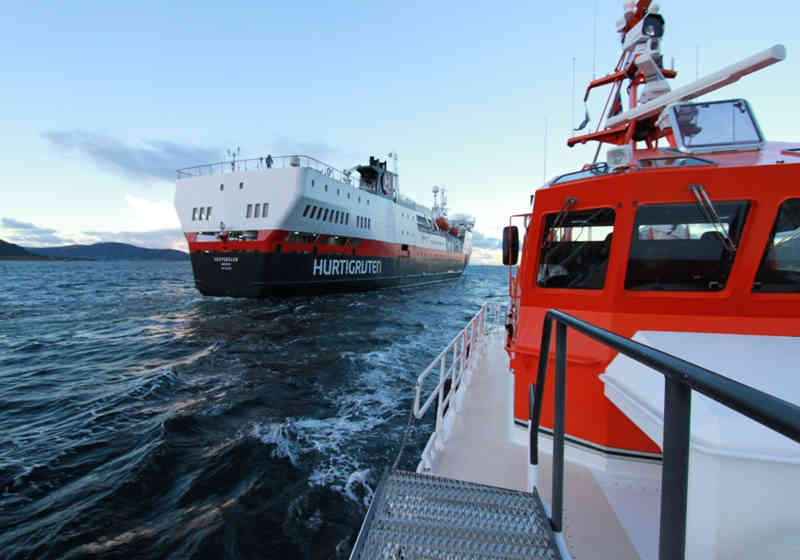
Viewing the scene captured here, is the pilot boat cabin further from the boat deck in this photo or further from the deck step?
the deck step

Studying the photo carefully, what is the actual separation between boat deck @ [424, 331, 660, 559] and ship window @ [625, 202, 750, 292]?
182cm

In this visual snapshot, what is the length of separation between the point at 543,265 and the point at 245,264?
18.5m

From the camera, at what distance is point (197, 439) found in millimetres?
5207

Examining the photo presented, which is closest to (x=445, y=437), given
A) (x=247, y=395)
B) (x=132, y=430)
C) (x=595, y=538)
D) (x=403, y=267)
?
(x=595, y=538)

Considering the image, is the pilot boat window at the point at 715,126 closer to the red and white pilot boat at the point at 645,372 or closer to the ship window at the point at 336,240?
the red and white pilot boat at the point at 645,372

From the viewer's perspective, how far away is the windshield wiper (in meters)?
2.90

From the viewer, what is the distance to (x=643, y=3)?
20.3ft

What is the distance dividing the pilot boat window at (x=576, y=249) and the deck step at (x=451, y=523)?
2.08 m

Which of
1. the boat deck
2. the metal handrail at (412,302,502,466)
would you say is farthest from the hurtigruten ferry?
the boat deck

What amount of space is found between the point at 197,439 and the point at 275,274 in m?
14.8

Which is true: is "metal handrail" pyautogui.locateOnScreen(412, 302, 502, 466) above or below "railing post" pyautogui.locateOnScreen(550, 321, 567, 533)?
below

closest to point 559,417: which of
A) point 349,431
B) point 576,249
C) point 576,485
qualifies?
point 576,485

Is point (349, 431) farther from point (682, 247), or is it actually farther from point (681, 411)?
point (681, 411)

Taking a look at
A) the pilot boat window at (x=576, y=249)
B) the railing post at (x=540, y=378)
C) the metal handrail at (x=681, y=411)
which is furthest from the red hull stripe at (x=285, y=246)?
the metal handrail at (x=681, y=411)
